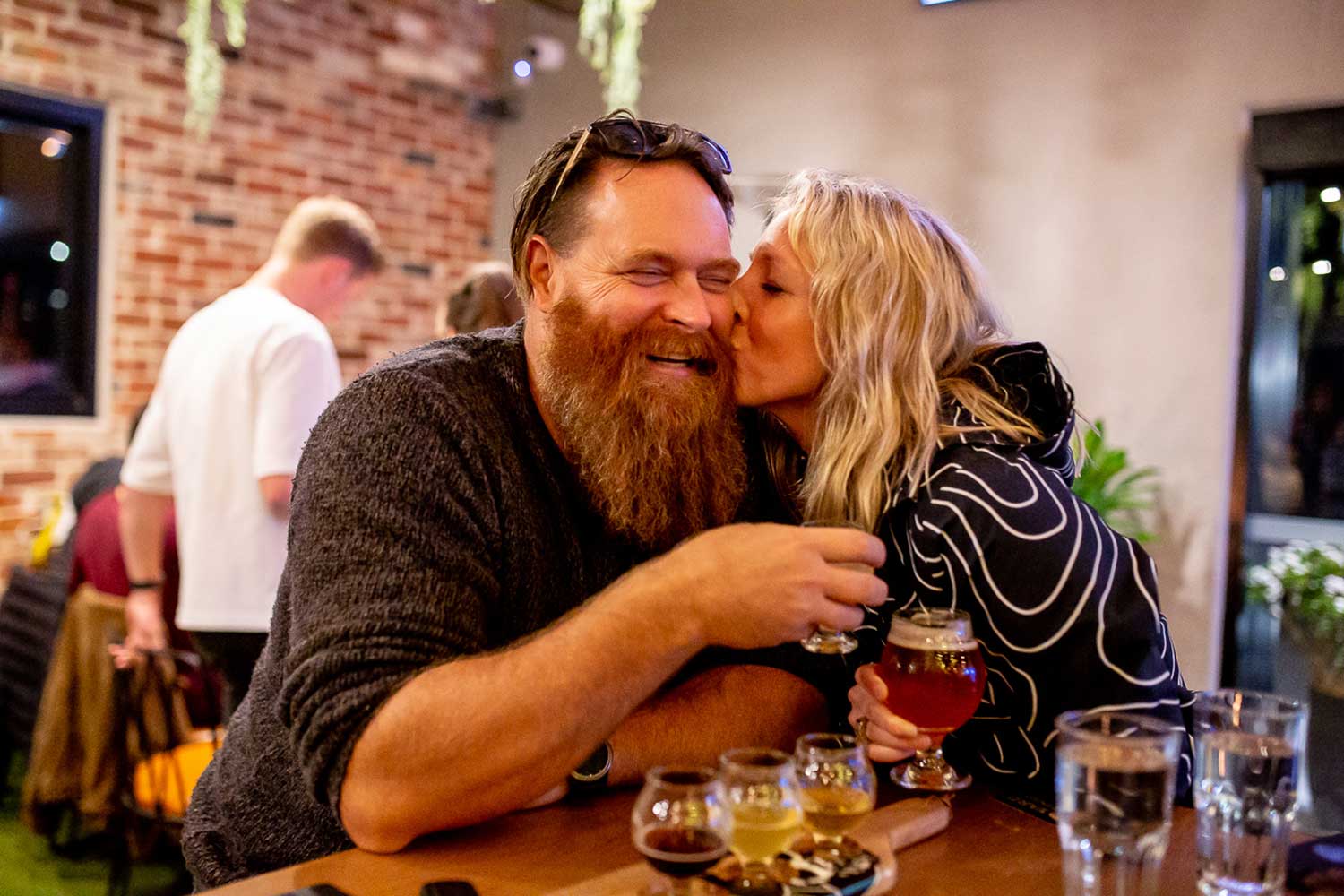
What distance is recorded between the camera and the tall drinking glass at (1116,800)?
1055 mm

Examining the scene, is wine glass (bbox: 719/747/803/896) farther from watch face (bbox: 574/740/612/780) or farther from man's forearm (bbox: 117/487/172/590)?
man's forearm (bbox: 117/487/172/590)

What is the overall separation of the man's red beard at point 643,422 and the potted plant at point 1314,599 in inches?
116

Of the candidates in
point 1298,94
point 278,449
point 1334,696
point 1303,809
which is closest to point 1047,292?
point 1298,94

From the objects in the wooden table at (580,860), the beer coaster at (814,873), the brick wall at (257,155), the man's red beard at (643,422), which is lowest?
the wooden table at (580,860)

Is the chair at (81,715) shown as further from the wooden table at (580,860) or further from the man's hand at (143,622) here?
the wooden table at (580,860)

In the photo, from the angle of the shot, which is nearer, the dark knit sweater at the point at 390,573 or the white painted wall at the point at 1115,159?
the dark knit sweater at the point at 390,573

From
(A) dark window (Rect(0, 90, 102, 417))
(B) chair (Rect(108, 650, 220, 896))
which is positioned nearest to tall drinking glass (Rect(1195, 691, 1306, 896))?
(B) chair (Rect(108, 650, 220, 896))

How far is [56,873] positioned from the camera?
3.64 m

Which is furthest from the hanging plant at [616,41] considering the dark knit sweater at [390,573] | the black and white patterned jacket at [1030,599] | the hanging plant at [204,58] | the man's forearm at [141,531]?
the black and white patterned jacket at [1030,599]

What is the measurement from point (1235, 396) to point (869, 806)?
365 cm

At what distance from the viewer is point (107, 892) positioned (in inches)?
132

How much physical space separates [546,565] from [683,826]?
2.09 ft

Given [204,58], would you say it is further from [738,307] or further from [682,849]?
A: [682,849]

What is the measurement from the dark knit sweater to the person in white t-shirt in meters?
1.67
